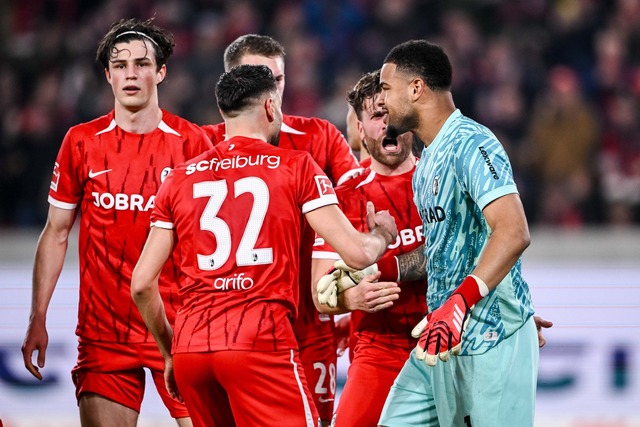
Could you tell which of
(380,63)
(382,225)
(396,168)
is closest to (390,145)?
(396,168)

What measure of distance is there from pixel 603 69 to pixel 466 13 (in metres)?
1.74

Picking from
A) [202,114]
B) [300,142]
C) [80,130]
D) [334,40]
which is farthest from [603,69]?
[80,130]

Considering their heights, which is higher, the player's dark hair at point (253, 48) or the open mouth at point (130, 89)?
the player's dark hair at point (253, 48)

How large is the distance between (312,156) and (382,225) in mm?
1349

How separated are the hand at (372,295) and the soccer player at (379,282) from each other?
0.05m

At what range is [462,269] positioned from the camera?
426 cm

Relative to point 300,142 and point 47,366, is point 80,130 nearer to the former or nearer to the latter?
point 300,142

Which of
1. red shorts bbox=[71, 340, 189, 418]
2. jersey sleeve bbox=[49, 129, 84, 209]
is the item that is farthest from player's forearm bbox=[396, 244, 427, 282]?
jersey sleeve bbox=[49, 129, 84, 209]

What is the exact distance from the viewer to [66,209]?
5312 mm

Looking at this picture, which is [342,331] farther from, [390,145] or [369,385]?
[390,145]

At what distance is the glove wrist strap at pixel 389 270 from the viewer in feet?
16.4

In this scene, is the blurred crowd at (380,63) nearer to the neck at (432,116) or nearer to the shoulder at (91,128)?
the shoulder at (91,128)

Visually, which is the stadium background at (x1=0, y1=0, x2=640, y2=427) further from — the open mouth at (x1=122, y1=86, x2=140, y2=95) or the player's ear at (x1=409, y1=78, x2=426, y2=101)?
the player's ear at (x1=409, y1=78, x2=426, y2=101)

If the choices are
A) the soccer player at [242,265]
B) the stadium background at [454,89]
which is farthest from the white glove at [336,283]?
the stadium background at [454,89]
